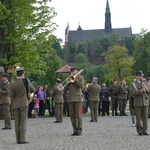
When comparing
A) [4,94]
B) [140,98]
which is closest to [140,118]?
[140,98]

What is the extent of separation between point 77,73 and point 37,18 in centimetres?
1390

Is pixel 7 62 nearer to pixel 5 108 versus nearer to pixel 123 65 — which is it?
pixel 5 108

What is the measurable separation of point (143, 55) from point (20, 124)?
7388cm

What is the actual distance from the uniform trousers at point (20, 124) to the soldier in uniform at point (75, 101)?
2282 millimetres

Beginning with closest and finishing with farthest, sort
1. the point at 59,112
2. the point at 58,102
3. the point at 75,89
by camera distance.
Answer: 1. the point at 75,89
2. the point at 59,112
3. the point at 58,102

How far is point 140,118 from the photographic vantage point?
1536 cm

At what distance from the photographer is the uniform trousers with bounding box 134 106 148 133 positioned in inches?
592

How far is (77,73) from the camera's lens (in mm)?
15234

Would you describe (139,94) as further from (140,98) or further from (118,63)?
(118,63)

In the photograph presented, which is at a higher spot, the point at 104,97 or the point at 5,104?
the point at 104,97

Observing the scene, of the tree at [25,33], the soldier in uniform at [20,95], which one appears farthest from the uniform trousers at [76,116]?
the tree at [25,33]

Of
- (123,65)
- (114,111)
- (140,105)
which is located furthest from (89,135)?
(123,65)

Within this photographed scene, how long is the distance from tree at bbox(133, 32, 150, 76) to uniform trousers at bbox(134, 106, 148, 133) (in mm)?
69459

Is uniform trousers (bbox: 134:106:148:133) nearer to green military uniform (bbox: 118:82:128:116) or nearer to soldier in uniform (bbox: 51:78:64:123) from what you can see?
soldier in uniform (bbox: 51:78:64:123)
